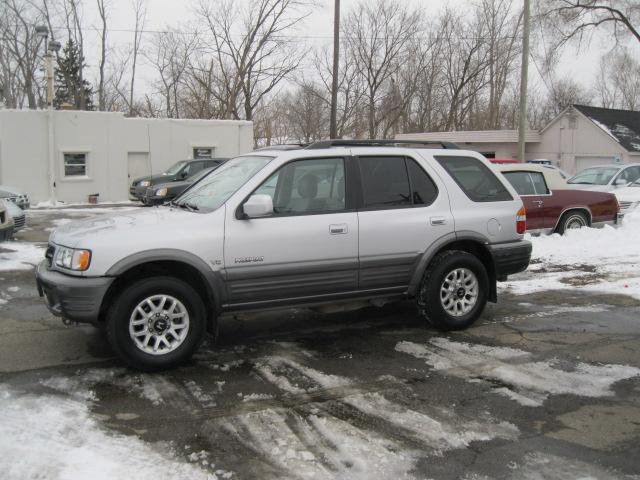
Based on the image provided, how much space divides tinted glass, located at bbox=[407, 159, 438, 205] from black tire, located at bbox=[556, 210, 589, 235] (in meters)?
6.58

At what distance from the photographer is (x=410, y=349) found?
5.62 metres

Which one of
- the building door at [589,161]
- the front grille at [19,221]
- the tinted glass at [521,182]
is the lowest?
the front grille at [19,221]

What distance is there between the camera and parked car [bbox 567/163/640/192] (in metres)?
14.9

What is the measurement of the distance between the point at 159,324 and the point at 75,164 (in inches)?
809

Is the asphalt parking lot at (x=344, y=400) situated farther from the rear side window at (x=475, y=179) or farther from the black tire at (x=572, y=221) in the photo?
the black tire at (x=572, y=221)

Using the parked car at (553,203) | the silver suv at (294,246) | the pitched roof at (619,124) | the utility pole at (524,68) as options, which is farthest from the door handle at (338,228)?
the pitched roof at (619,124)

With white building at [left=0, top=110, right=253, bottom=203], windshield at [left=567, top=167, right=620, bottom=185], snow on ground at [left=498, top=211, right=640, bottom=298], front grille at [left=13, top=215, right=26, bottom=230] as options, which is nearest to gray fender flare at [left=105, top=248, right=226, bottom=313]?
snow on ground at [left=498, top=211, right=640, bottom=298]

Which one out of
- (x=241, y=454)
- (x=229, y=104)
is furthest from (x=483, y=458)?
(x=229, y=104)

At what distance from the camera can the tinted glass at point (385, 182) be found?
5719mm

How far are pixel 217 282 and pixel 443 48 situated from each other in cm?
4104

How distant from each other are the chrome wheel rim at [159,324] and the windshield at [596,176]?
13.0m

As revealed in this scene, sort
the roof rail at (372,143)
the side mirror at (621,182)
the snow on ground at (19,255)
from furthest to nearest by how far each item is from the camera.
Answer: the side mirror at (621,182) < the snow on ground at (19,255) < the roof rail at (372,143)

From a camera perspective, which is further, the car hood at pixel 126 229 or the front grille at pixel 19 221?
the front grille at pixel 19 221

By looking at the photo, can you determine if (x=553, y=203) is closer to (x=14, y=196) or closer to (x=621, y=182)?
(x=621, y=182)
